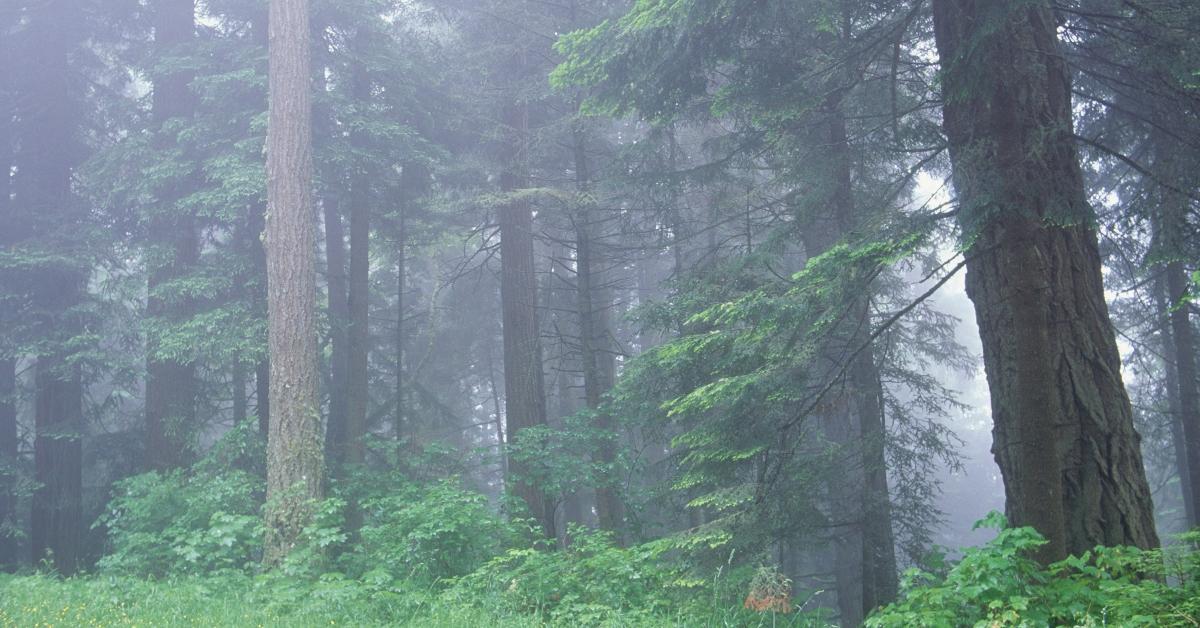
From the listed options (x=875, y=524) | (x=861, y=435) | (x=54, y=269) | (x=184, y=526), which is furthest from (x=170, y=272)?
(x=875, y=524)

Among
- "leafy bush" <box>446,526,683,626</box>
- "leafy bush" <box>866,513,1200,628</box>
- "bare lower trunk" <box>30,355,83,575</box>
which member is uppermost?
"bare lower trunk" <box>30,355,83,575</box>

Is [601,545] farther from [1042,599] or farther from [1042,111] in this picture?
[1042,111]

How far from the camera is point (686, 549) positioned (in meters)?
9.32

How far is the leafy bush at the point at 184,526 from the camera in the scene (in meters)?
9.85

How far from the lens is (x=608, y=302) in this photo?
22672 mm

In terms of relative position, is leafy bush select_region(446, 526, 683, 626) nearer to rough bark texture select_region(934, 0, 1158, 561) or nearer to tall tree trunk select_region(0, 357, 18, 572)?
rough bark texture select_region(934, 0, 1158, 561)

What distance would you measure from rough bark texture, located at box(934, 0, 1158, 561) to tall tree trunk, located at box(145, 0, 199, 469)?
12.7 meters

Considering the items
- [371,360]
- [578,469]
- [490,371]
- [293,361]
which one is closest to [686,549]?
[578,469]

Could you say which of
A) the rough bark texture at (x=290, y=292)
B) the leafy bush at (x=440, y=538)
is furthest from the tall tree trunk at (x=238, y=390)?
the leafy bush at (x=440, y=538)

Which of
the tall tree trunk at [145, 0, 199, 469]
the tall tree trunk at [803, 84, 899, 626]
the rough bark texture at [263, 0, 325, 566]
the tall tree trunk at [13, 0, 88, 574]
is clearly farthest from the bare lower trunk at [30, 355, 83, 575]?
the tall tree trunk at [803, 84, 899, 626]

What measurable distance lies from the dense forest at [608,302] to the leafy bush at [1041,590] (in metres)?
0.03

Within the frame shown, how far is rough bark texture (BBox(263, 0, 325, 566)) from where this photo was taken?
35.9 feet

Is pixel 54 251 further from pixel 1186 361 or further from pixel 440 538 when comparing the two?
pixel 1186 361

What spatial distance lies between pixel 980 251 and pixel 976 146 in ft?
2.66
